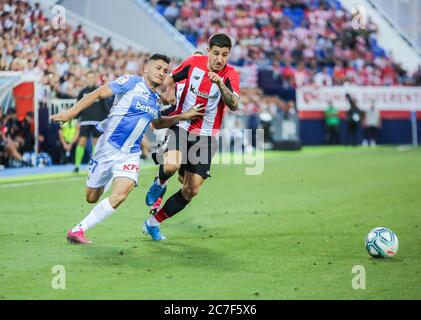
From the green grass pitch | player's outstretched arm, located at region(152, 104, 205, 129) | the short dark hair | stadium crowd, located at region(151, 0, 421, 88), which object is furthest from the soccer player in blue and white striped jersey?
stadium crowd, located at region(151, 0, 421, 88)

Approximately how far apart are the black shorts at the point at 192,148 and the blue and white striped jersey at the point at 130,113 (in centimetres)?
82

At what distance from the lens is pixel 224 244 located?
372 inches

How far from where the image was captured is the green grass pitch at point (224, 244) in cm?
691

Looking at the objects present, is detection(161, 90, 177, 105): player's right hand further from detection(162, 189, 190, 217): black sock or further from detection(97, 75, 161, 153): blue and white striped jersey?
detection(162, 189, 190, 217): black sock

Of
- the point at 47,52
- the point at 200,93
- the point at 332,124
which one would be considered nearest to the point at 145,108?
the point at 200,93

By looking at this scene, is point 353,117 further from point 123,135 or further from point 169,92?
point 123,135

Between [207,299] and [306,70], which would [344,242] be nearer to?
[207,299]

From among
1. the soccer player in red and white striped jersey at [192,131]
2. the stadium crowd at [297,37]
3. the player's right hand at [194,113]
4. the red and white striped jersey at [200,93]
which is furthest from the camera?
the stadium crowd at [297,37]

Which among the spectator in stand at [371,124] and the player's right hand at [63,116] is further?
the spectator in stand at [371,124]

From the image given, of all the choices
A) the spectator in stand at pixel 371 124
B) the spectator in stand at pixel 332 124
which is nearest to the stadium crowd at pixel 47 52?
the spectator in stand at pixel 332 124

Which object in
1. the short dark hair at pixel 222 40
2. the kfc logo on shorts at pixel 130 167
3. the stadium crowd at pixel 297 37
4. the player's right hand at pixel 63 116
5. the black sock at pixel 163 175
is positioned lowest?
the black sock at pixel 163 175

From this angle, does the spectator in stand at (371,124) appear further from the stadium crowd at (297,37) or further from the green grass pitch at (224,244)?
the green grass pitch at (224,244)

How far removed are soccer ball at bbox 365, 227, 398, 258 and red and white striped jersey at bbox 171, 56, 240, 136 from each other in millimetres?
2425

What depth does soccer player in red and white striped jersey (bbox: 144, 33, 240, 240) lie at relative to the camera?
9664mm
